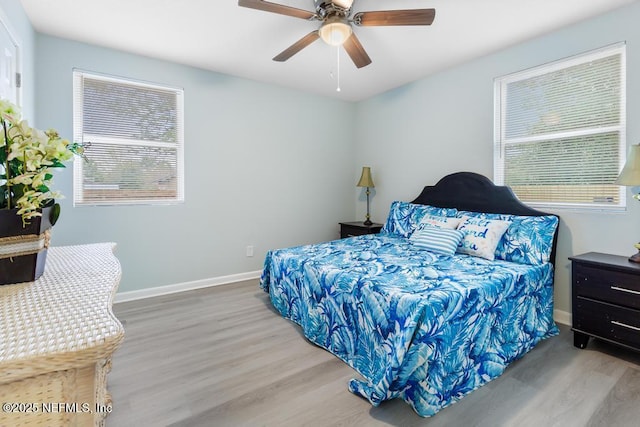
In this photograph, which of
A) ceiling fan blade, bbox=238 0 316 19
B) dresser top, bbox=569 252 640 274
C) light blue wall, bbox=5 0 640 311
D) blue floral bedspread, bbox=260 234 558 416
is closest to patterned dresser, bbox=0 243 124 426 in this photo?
blue floral bedspread, bbox=260 234 558 416

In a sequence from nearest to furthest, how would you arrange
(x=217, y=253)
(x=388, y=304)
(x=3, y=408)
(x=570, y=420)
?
(x=3, y=408)
(x=570, y=420)
(x=388, y=304)
(x=217, y=253)

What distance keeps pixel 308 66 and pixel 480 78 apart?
1.84 meters

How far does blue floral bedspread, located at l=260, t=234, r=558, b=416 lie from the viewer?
1570mm

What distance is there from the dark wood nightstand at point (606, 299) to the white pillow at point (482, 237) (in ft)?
1.74

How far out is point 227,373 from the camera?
193 centimetres

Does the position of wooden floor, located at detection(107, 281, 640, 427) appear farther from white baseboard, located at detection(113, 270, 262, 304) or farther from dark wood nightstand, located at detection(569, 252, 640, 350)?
white baseboard, located at detection(113, 270, 262, 304)

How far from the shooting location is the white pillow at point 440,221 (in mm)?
2955

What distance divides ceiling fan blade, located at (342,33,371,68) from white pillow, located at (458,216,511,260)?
175 centimetres

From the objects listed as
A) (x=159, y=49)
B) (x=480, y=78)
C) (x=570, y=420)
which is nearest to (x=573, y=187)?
(x=480, y=78)

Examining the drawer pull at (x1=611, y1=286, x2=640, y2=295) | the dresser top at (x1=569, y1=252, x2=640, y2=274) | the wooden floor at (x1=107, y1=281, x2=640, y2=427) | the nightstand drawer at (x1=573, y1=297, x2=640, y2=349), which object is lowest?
the wooden floor at (x1=107, y1=281, x2=640, y2=427)

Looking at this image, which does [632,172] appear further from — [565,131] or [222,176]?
[222,176]

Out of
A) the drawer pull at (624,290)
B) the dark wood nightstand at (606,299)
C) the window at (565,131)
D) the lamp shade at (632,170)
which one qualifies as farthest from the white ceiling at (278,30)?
the drawer pull at (624,290)

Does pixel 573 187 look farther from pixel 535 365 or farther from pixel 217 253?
pixel 217 253

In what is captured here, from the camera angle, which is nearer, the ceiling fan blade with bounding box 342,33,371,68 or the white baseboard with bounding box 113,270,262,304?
the ceiling fan blade with bounding box 342,33,371,68
